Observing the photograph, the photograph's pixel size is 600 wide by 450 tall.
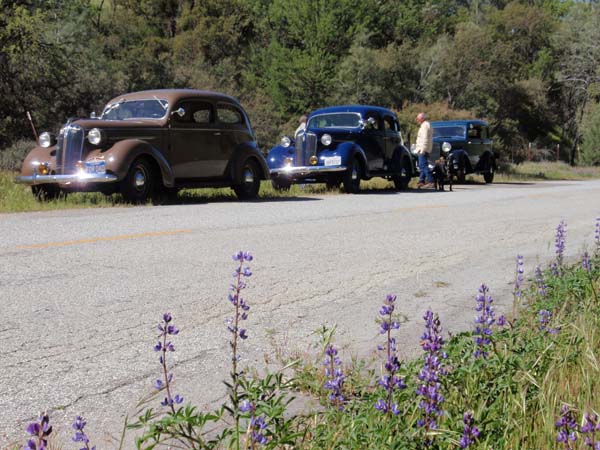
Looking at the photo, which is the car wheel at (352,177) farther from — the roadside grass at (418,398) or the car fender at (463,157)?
the roadside grass at (418,398)

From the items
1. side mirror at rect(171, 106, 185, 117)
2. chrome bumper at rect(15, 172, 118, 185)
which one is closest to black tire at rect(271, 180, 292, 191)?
side mirror at rect(171, 106, 185, 117)

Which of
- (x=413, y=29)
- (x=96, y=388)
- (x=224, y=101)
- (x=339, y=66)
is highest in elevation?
(x=413, y=29)

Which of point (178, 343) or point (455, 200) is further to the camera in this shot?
point (455, 200)

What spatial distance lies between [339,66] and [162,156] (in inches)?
1744

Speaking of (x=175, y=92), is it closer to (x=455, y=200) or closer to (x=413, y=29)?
(x=455, y=200)

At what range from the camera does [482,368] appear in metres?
2.99

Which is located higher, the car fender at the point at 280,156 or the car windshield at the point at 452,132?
the car windshield at the point at 452,132

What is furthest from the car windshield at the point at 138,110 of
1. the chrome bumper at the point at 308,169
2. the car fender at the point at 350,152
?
the car fender at the point at 350,152

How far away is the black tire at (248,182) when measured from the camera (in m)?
14.9

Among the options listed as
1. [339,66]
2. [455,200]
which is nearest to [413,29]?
[339,66]

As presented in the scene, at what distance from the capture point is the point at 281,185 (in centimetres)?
1789

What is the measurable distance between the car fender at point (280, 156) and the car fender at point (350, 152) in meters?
1.08

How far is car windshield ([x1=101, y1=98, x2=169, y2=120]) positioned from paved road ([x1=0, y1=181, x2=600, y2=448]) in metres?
3.17

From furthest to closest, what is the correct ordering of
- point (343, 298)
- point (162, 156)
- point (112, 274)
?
1. point (162, 156)
2. point (112, 274)
3. point (343, 298)
